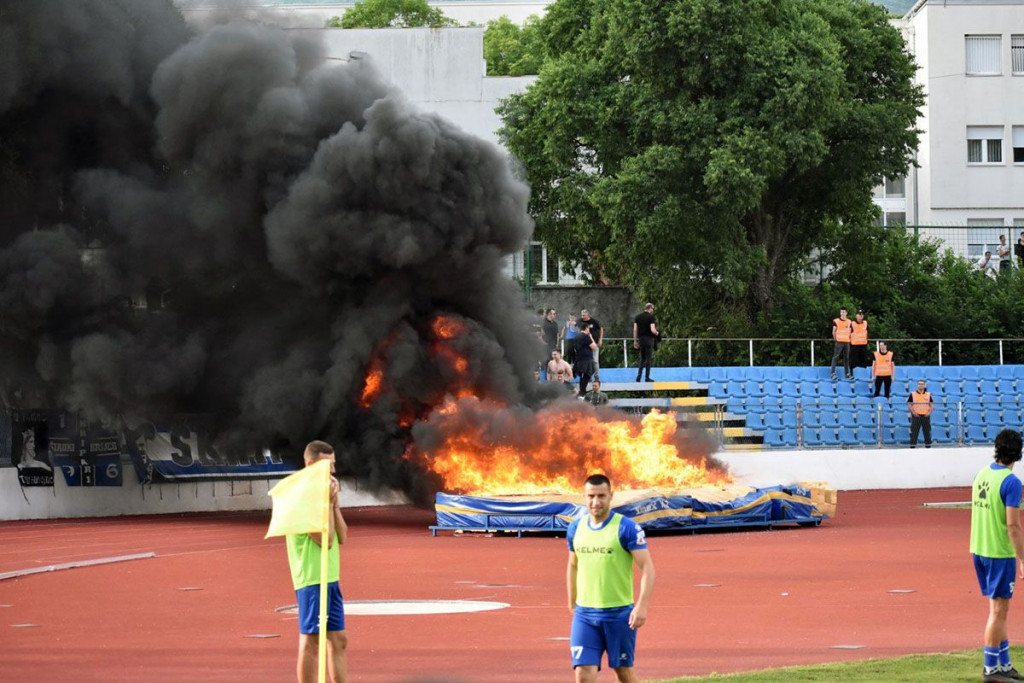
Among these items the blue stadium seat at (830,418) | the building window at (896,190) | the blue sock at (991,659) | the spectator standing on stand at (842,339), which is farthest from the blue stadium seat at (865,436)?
the building window at (896,190)

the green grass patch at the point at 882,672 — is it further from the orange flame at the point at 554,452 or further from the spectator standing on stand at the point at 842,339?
the spectator standing on stand at the point at 842,339

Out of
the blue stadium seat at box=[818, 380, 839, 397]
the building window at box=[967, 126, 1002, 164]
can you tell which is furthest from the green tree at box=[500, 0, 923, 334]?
the building window at box=[967, 126, 1002, 164]

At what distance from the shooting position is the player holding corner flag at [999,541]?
35.7 feet

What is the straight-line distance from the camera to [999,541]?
11.2 m

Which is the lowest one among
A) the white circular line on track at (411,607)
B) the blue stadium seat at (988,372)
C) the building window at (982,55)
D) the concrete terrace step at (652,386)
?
the white circular line on track at (411,607)

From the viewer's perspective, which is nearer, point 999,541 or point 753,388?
point 999,541

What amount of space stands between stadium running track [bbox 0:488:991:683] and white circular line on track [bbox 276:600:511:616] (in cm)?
Answer: 28

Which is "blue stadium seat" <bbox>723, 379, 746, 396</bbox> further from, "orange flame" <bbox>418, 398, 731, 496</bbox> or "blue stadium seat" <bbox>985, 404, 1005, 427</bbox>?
"orange flame" <bbox>418, 398, 731, 496</bbox>

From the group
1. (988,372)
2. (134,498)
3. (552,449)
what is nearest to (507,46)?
(988,372)

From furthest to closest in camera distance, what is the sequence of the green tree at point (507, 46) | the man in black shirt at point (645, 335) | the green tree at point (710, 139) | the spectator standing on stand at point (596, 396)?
the green tree at point (507, 46) → the green tree at point (710, 139) → the man in black shirt at point (645, 335) → the spectator standing on stand at point (596, 396)

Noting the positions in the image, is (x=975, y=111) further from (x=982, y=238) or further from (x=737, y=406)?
(x=737, y=406)

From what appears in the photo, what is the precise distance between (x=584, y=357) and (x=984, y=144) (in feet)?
105

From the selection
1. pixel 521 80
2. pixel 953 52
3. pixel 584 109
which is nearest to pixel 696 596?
pixel 584 109

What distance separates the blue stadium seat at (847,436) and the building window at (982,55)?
28.3 m
